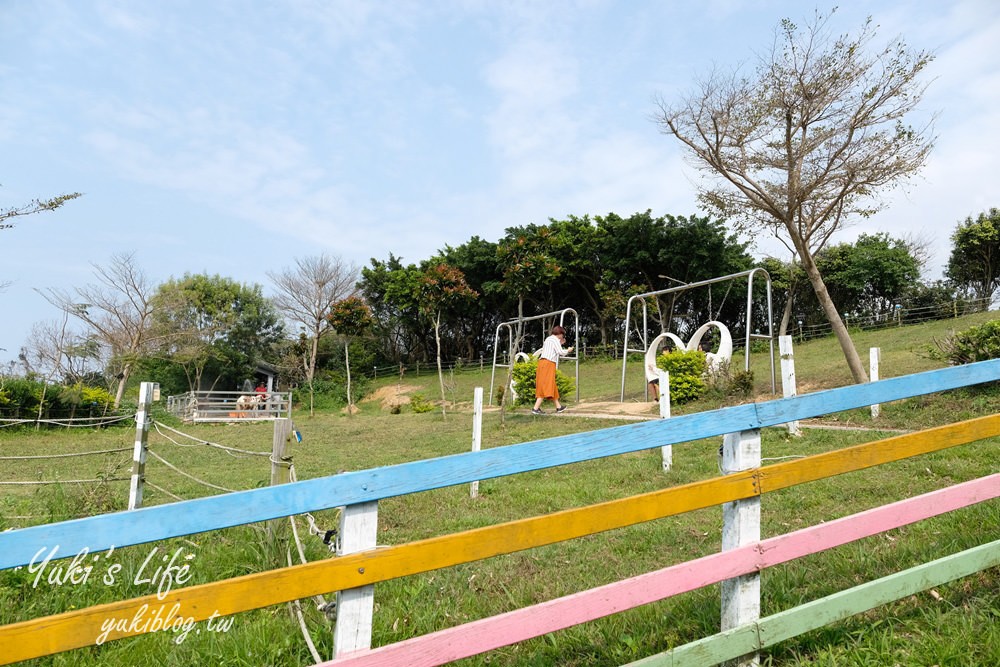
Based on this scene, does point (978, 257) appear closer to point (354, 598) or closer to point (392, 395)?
point (392, 395)

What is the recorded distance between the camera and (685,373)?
12141 mm

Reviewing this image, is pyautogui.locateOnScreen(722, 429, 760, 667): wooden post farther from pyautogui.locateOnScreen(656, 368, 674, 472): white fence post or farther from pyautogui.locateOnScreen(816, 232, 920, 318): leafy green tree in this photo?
pyautogui.locateOnScreen(816, 232, 920, 318): leafy green tree

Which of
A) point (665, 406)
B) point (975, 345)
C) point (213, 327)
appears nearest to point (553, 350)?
point (665, 406)

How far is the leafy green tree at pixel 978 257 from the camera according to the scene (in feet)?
84.7

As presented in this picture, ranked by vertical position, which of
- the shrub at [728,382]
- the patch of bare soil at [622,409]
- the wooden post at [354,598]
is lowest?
the patch of bare soil at [622,409]

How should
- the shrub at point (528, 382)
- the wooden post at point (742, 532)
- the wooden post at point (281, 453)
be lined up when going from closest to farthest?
1. the wooden post at point (742, 532)
2. the wooden post at point (281, 453)
3. the shrub at point (528, 382)

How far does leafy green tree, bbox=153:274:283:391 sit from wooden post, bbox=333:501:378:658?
102 ft

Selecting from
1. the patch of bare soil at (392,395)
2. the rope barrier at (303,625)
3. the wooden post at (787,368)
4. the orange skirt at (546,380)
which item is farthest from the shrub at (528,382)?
the patch of bare soil at (392,395)

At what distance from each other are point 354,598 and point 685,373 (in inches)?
440

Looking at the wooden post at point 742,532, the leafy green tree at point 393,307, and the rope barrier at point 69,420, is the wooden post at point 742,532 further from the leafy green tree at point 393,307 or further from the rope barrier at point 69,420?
the leafy green tree at point 393,307

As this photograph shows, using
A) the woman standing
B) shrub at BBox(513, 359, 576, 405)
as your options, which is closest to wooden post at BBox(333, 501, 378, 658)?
the woman standing

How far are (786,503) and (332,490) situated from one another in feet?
12.6

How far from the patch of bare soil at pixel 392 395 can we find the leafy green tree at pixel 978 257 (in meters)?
23.8

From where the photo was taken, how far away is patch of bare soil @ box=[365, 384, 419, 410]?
2659 centimetres
